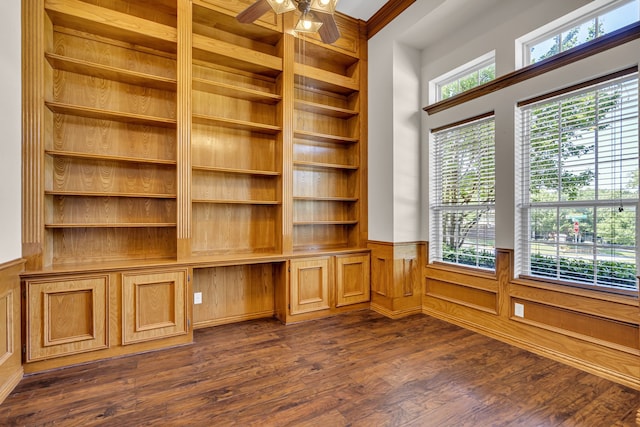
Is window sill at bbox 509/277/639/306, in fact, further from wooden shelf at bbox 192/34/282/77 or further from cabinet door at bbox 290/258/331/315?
wooden shelf at bbox 192/34/282/77

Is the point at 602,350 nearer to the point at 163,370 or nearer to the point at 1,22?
the point at 163,370

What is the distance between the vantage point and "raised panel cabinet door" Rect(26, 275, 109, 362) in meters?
2.38

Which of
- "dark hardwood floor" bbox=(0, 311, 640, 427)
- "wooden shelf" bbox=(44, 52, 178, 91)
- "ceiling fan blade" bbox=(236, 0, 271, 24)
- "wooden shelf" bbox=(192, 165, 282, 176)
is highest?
"ceiling fan blade" bbox=(236, 0, 271, 24)

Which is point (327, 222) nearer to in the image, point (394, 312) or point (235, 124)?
point (394, 312)

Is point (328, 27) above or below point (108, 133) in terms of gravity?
above

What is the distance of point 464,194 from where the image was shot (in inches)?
133

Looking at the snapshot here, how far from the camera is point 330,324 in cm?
341

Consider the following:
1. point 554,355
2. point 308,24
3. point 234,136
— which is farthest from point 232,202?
point 554,355

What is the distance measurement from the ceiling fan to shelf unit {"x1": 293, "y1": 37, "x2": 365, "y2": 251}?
1.14m

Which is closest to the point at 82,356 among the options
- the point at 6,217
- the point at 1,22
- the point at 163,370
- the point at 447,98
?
the point at 163,370

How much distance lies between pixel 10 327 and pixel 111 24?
2511mm

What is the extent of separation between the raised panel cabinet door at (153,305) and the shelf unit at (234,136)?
54 centimetres

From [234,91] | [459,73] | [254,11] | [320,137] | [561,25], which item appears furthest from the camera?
[320,137]

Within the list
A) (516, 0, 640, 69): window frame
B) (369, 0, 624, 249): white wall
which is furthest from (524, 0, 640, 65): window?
(369, 0, 624, 249): white wall
